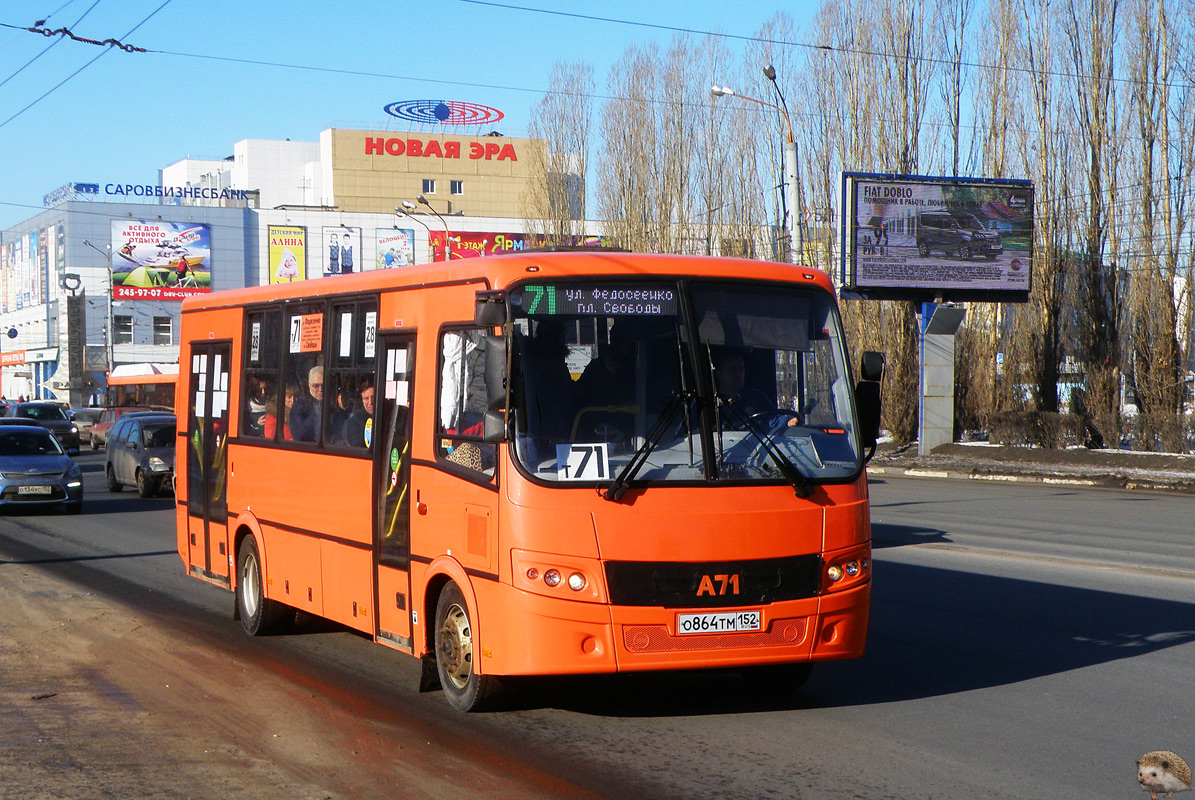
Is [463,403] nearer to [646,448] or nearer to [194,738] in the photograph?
[646,448]

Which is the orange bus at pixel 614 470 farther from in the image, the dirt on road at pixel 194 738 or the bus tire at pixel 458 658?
the dirt on road at pixel 194 738

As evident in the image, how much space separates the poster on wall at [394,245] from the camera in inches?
3819

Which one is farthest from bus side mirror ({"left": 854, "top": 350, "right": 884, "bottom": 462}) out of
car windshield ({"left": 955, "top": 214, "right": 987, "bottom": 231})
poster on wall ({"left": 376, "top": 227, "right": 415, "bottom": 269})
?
poster on wall ({"left": 376, "top": 227, "right": 415, "bottom": 269})

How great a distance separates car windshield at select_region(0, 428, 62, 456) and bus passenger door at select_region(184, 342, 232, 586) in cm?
1249

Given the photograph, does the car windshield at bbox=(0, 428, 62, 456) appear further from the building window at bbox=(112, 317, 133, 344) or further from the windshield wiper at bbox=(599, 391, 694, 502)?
the building window at bbox=(112, 317, 133, 344)

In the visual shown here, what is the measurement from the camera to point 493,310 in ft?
22.8

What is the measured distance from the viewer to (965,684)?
8.01 meters

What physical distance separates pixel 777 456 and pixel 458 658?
6.78ft

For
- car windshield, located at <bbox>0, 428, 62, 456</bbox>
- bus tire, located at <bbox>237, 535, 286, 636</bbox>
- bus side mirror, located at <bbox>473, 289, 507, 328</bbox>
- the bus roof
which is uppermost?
the bus roof

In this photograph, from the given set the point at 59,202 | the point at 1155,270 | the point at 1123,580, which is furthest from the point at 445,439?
the point at 59,202

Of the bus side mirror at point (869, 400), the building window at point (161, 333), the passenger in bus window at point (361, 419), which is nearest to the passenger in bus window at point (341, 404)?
the passenger in bus window at point (361, 419)

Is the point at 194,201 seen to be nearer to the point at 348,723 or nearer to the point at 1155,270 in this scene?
the point at 1155,270

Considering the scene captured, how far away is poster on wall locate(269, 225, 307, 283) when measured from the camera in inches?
3647

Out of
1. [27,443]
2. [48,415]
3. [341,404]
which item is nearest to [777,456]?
[341,404]
